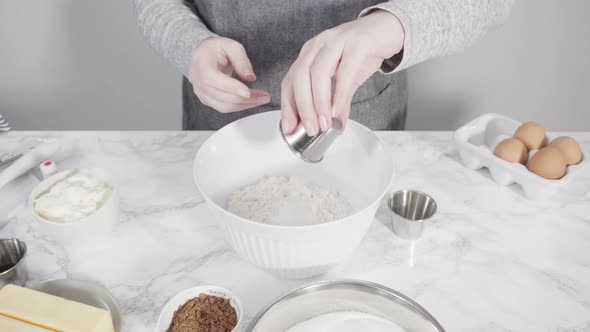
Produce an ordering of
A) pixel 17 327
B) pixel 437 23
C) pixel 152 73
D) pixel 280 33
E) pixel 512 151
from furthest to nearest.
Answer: pixel 152 73 → pixel 280 33 → pixel 512 151 → pixel 437 23 → pixel 17 327

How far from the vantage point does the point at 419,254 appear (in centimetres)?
86

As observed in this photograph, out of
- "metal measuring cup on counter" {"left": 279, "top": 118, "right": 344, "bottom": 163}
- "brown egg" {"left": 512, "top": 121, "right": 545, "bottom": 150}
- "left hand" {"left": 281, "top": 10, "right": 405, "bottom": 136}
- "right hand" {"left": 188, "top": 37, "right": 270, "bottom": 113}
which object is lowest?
"brown egg" {"left": 512, "top": 121, "right": 545, "bottom": 150}

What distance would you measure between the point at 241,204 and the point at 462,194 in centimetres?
49

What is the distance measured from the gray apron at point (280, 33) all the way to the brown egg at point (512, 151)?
37cm

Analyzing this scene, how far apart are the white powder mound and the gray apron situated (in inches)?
14.3

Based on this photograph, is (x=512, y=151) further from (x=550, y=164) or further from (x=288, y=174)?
(x=288, y=174)

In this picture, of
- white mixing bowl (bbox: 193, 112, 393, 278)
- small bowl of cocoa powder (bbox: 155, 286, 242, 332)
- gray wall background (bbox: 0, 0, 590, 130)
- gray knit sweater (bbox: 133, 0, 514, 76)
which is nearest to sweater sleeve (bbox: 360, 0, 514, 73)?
gray knit sweater (bbox: 133, 0, 514, 76)

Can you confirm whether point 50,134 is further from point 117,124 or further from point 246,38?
point 117,124

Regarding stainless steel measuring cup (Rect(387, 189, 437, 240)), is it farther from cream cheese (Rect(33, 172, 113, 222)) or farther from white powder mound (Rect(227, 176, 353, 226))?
cream cheese (Rect(33, 172, 113, 222))

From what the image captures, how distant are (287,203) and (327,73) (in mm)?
256

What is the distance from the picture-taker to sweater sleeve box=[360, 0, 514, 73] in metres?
0.85

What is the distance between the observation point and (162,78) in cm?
199

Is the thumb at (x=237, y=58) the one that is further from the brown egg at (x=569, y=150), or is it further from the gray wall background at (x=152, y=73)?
the gray wall background at (x=152, y=73)

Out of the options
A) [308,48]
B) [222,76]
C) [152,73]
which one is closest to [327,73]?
[308,48]
